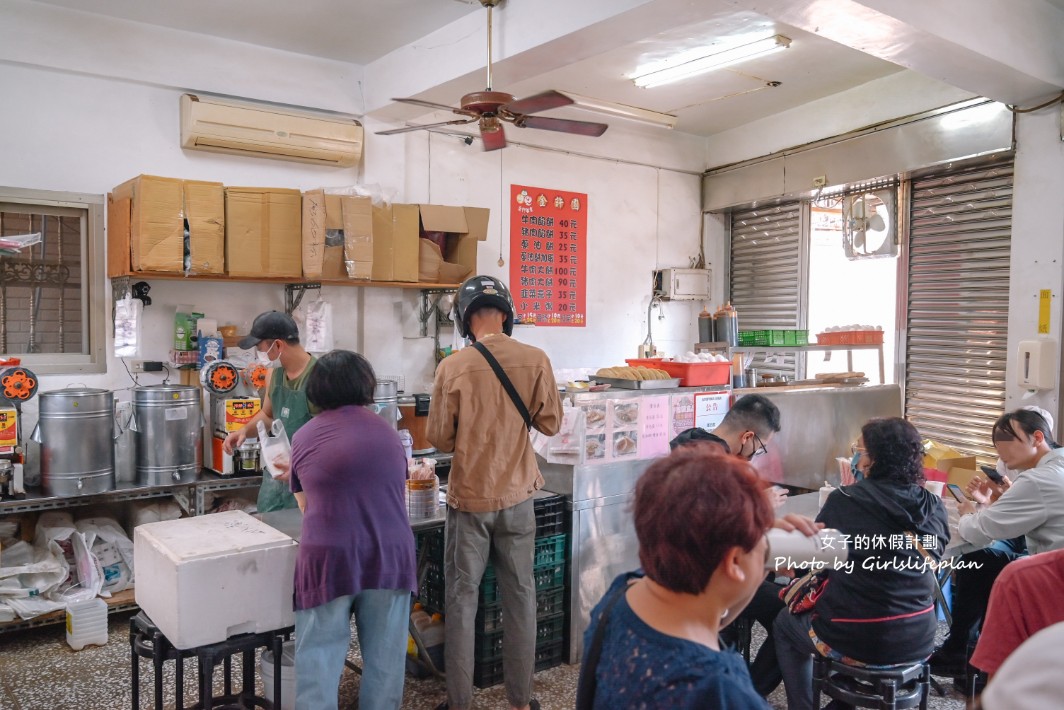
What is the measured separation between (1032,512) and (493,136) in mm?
2970

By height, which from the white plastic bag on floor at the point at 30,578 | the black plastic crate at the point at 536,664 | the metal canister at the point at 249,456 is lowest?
the black plastic crate at the point at 536,664

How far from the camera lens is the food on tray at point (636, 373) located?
3860mm

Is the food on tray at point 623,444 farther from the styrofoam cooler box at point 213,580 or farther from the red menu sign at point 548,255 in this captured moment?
the red menu sign at point 548,255

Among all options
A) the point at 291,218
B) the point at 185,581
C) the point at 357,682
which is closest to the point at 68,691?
the point at 357,682

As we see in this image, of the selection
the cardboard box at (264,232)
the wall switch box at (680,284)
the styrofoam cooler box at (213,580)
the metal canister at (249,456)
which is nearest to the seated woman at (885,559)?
the styrofoam cooler box at (213,580)

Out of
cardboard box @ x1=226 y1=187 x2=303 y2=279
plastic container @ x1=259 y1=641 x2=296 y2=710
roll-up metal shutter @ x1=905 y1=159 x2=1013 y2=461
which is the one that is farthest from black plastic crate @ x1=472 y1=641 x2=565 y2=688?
roll-up metal shutter @ x1=905 y1=159 x2=1013 y2=461

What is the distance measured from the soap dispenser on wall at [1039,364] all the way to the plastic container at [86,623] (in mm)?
5166

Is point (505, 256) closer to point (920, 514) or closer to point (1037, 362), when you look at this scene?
point (1037, 362)

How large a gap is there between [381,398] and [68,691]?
7.12ft

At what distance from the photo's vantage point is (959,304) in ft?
17.0

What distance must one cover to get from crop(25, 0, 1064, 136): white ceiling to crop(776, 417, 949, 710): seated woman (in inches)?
79.2

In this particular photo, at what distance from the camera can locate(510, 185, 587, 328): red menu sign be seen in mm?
6012

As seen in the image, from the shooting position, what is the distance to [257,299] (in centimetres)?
491

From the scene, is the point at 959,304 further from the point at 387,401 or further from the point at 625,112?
the point at 387,401
